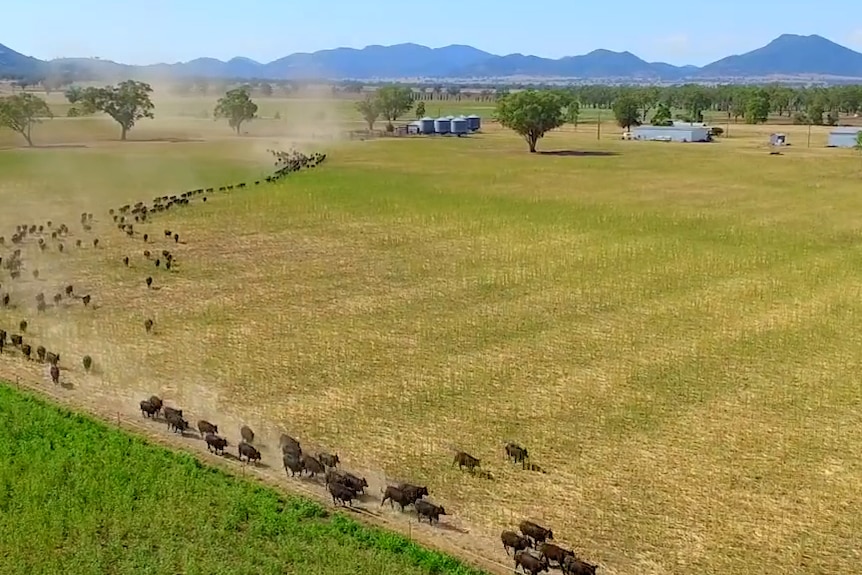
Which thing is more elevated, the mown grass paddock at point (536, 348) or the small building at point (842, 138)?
the small building at point (842, 138)

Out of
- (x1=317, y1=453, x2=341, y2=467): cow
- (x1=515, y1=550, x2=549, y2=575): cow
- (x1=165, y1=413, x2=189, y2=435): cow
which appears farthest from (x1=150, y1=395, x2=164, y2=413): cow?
(x1=515, y1=550, x2=549, y2=575): cow

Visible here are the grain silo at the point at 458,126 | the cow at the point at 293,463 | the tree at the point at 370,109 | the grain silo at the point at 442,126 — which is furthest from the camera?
the tree at the point at 370,109

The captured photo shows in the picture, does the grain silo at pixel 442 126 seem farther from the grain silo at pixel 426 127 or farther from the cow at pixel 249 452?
the cow at pixel 249 452

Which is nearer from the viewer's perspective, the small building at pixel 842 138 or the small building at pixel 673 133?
the small building at pixel 842 138

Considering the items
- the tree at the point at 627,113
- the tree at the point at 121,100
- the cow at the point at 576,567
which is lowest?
the cow at the point at 576,567

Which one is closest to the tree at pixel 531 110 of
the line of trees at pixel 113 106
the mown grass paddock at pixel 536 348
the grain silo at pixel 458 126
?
the mown grass paddock at pixel 536 348

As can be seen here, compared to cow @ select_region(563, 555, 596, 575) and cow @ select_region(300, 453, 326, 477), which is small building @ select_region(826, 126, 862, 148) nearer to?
cow @ select_region(300, 453, 326, 477)

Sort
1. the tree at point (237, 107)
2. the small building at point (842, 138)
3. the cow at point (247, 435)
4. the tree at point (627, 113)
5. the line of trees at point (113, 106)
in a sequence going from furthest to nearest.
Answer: the tree at point (627, 113) < the tree at point (237, 107) < the small building at point (842, 138) < the line of trees at point (113, 106) < the cow at point (247, 435)
